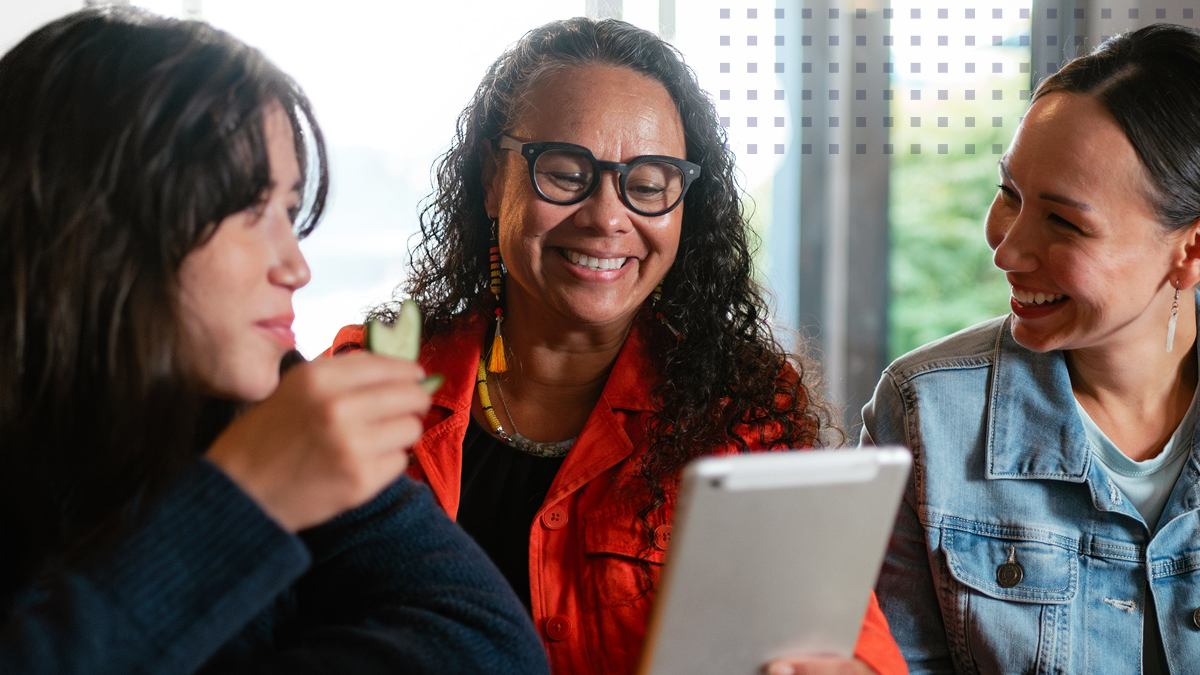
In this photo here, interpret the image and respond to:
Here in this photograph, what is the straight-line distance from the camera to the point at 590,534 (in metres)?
1.39

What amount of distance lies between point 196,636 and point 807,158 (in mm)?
2717

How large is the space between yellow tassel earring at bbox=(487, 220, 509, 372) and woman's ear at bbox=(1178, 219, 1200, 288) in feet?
3.71

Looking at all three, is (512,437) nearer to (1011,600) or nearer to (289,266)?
(289,266)

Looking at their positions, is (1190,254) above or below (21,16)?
below

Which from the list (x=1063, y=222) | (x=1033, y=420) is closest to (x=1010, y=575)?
(x=1033, y=420)

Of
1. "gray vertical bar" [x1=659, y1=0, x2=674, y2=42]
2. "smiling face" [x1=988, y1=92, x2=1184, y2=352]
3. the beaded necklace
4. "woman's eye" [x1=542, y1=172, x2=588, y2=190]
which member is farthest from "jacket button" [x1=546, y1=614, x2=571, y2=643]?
"gray vertical bar" [x1=659, y1=0, x2=674, y2=42]

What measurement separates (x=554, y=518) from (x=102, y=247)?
2.58ft

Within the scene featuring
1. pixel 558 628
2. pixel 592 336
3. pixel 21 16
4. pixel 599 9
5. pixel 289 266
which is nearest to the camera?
pixel 289 266

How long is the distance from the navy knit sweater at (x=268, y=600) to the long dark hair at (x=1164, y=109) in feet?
3.89

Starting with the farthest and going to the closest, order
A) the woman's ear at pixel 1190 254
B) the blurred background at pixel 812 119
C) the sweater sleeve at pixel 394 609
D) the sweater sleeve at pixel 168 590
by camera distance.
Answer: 1. the blurred background at pixel 812 119
2. the woman's ear at pixel 1190 254
3. the sweater sleeve at pixel 394 609
4. the sweater sleeve at pixel 168 590

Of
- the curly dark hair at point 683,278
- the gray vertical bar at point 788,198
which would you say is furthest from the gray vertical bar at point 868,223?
the curly dark hair at point 683,278

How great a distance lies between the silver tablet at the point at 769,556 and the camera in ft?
2.37

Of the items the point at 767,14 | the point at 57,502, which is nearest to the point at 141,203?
the point at 57,502

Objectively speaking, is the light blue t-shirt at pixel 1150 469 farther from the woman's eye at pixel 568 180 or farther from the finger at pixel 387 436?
the finger at pixel 387 436
